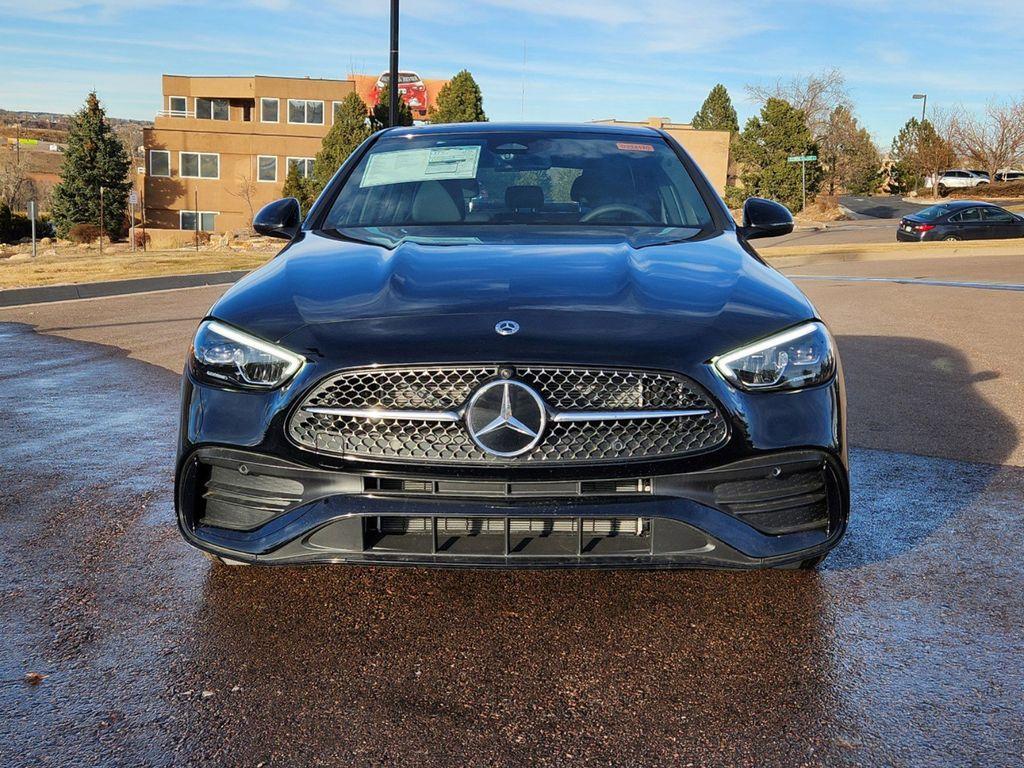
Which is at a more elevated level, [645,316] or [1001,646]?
[645,316]

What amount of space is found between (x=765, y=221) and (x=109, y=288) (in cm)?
1423

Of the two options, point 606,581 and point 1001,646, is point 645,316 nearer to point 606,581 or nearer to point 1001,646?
point 606,581

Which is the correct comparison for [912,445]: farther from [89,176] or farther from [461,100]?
[89,176]

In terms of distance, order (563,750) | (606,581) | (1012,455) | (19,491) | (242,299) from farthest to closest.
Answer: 1. (1012,455)
2. (19,491)
3. (606,581)
4. (242,299)
5. (563,750)

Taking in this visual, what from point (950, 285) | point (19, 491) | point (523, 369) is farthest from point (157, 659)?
point (950, 285)

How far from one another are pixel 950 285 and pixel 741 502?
14320mm

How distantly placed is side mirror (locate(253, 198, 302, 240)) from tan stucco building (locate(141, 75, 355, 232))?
63009 mm

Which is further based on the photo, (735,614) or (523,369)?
(735,614)

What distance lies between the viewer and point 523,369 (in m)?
2.95

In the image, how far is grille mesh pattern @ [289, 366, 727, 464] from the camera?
115 inches

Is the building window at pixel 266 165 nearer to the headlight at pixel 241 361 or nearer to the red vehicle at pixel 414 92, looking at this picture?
the red vehicle at pixel 414 92

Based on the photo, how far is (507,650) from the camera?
304cm

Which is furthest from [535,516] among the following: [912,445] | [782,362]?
[912,445]

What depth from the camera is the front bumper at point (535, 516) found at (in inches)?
114
